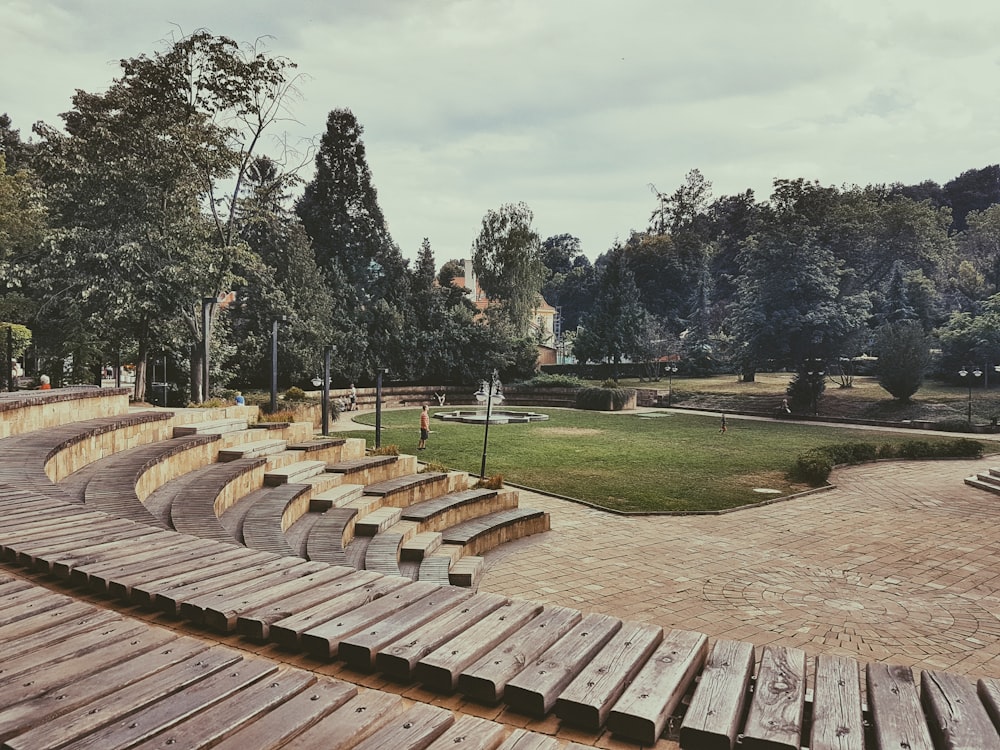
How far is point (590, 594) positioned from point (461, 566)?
170cm

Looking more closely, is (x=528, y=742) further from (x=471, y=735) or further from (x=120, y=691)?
(x=120, y=691)

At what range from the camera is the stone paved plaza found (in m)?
7.02

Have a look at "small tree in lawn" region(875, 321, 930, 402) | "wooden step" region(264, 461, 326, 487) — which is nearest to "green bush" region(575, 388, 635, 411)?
"small tree in lawn" region(875, 321, 930, 402)

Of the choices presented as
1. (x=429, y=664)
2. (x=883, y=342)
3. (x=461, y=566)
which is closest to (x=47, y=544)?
(x=429, y=664)

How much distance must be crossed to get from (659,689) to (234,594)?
82.9 inches

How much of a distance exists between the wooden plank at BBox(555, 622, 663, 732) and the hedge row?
47.2 feet

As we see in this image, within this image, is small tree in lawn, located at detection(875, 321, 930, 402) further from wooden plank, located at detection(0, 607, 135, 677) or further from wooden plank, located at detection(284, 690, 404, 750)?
wooden plank, located at detection(0, 607, 135, 677)

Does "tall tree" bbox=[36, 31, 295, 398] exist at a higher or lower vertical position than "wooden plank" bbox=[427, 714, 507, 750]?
higher

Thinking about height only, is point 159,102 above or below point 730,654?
above

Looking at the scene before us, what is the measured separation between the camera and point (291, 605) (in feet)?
10.6

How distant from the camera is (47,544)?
389cm

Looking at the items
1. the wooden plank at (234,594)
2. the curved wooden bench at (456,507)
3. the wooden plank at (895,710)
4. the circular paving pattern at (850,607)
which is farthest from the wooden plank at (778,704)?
the curved wooden bench at (456,507)

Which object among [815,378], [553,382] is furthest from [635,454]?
[553,382]

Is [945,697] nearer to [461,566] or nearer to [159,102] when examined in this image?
[461,566]
